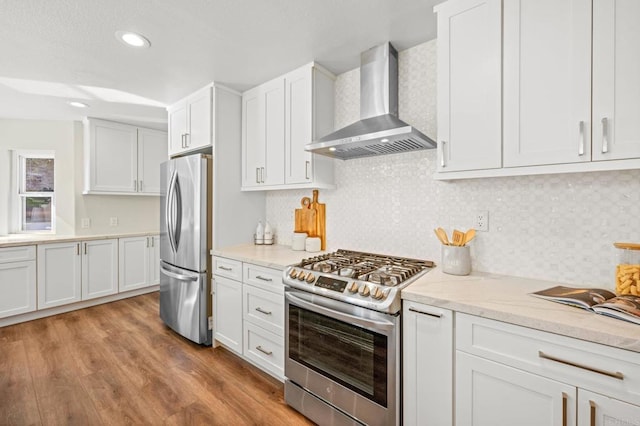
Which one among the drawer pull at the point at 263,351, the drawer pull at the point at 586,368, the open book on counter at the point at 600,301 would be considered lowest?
the drawer pull at the point at 263,351

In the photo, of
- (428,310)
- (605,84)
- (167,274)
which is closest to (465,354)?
(428,310)

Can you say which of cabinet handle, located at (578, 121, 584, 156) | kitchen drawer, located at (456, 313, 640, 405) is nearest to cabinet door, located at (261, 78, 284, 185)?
kitchen drawer, located at (456, 313, 640, 405)

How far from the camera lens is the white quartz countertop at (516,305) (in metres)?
1.02

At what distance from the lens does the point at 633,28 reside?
1.20 meters

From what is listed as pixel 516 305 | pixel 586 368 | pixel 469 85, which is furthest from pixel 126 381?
pixel 469 85

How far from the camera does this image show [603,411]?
40.4 inches

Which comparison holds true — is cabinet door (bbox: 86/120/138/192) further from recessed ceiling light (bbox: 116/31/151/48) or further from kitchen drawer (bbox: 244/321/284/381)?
kitchen drawer (bbox: 244/321/284/381)

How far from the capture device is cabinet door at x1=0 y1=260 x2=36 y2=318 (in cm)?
323

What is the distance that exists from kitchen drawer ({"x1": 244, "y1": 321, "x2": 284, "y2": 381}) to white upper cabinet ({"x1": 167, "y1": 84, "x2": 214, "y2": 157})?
1717 mm

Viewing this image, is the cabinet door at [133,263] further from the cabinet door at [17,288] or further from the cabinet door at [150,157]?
the cabinet door at [17,288]

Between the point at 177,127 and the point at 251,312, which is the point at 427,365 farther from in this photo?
the point at 177,127

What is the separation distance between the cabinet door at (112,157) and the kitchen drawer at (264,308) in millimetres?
2971

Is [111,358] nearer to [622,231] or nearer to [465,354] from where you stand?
[465,354]

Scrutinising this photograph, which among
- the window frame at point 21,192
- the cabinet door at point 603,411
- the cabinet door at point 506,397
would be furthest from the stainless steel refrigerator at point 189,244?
the cabinet door at point 603,411
